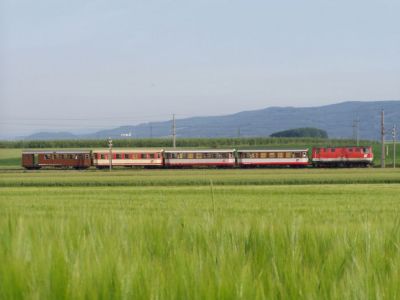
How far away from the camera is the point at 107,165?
7612 centimetres

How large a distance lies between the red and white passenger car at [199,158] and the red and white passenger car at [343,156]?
11132 mm

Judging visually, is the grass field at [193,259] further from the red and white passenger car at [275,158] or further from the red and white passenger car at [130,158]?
the red and white passenger car at [130,158]

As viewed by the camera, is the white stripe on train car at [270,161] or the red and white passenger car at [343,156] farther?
the red and white passenger car at [343,156]

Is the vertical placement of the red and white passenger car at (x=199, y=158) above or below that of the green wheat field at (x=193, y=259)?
below

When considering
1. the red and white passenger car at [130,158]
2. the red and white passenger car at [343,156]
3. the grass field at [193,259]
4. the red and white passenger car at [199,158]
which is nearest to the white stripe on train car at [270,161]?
the red and white passenger car at [199,158]

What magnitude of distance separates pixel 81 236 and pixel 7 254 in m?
0.88

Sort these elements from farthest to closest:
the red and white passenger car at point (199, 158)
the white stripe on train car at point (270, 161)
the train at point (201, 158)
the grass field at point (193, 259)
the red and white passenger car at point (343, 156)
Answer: the red and white passenger car at point (343, 156) < the red and white passenger car at point (199, 158) < the train at point (201, 158) < the white stripe on train car at point (270, 161) < the grass field at point (193, 259)

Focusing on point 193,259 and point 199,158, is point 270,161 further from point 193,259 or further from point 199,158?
point 193,259

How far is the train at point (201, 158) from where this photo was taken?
248 feet

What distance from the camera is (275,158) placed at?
248 feet

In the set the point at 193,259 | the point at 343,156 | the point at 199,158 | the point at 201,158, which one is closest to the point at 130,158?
the point at 199,158

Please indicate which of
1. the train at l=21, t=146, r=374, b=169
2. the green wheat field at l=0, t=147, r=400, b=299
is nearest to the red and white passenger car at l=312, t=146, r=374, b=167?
the train at l=21, t=146, r=374, b=169

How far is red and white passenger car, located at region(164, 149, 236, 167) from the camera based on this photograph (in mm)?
75812

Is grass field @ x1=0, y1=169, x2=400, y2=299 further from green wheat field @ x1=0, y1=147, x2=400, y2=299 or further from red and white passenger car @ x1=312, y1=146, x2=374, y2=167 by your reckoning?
red and white passenger car @ x1=312, y1=146, x2=374, y2=167
